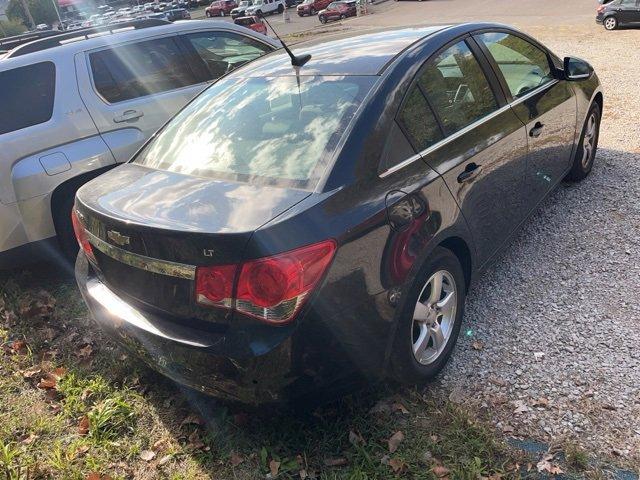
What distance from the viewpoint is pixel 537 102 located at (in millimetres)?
3691

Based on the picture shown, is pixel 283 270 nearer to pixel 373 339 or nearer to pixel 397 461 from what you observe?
pixel 373 339

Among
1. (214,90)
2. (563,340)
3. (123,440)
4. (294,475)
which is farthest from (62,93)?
(563,340)

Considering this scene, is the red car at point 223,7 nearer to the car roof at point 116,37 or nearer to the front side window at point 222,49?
the front side window at point 222,49

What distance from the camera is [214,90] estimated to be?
336 centimetres

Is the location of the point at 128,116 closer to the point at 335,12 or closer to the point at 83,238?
the point at 83,238

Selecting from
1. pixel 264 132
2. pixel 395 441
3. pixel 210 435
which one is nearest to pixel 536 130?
pixel 264 132

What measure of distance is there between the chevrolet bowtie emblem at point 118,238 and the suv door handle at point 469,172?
1.72 metres

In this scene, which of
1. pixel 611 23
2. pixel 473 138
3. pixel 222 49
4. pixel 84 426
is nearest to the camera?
pixel 84 426

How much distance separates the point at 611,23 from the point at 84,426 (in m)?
19.8

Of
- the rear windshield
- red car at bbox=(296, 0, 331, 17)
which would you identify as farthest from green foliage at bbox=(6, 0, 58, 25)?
the rear windshield

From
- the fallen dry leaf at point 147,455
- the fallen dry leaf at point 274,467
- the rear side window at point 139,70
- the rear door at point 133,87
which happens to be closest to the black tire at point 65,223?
the rear door at point 133,87

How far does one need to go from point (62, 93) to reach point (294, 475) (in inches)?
136

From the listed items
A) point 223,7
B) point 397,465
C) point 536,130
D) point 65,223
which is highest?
point 223,7

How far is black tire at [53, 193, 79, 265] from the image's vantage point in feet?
13.4
